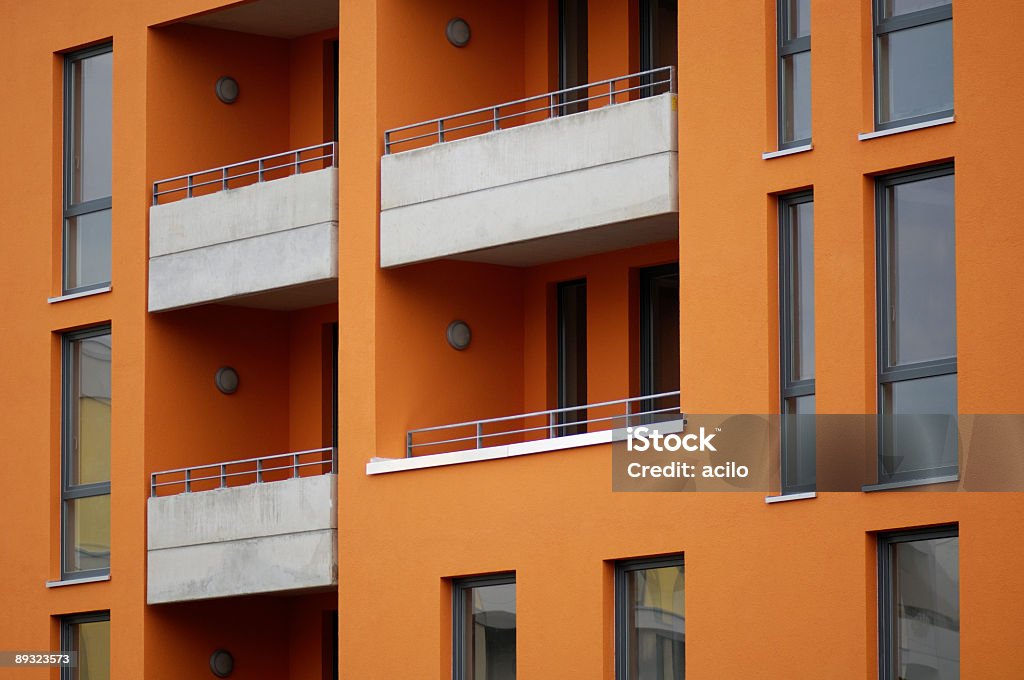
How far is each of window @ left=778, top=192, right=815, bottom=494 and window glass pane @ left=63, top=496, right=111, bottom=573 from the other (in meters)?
11.6

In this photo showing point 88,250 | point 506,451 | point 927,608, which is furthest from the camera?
point 88,250

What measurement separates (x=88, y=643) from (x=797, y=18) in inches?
553

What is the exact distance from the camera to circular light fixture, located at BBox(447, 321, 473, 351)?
2889 centimetres

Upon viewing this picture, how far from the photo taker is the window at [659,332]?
28.4 meters

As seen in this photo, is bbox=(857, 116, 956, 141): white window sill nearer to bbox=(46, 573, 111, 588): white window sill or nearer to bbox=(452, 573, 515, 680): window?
bbox=(452, 573, 515, 680): window

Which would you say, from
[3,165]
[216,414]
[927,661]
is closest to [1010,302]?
[927,661]

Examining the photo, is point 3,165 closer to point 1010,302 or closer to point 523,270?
point 523,270

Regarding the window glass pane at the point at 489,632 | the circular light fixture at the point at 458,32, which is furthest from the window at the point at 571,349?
the circular light fixture at the point at 458,32

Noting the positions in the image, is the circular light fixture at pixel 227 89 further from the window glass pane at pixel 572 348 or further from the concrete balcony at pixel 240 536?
the window glass pane at pixel 572 348

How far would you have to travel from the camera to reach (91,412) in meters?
31.8

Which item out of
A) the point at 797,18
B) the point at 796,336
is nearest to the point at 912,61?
the point at 797,18

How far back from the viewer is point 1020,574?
21.3m

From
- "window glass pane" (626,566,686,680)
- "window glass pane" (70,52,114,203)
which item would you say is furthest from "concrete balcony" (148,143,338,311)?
"window glass pane" (626,566,686,680)

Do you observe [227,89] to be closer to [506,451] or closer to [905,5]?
[506,451]
